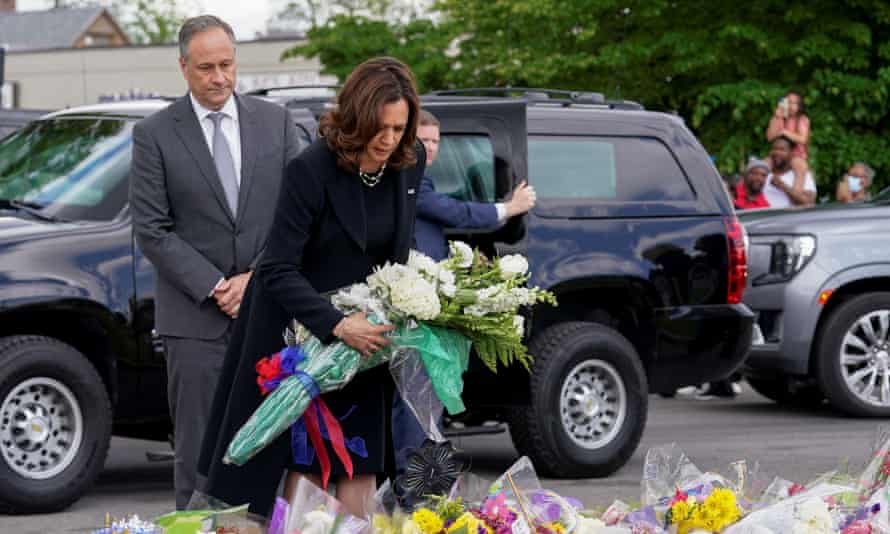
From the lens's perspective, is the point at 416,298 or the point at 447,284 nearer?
the point at 416,298

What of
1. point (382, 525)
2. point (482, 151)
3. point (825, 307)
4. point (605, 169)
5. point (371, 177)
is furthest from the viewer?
point (825, 307)

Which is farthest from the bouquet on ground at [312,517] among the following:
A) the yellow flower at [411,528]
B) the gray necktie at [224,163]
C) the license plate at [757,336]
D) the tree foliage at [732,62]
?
the tree foliage at [732,62]

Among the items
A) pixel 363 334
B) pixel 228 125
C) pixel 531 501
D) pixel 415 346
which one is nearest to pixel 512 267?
pixel 415 346

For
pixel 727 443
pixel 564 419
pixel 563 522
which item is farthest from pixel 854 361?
pixel 563 522

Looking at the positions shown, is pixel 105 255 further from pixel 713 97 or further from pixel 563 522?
pixel 713 97

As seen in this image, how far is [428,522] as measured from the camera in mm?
4352

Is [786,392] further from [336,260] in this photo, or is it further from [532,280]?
[336,260]

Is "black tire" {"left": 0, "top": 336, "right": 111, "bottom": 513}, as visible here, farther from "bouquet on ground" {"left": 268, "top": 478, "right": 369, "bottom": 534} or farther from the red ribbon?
"bouquet on ground" {"left": 268, "top": 478, "right": 369, "bottom": 534}

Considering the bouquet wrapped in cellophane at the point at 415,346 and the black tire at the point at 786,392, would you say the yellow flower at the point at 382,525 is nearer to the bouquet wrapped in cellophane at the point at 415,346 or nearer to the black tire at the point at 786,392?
the bouquet wrapped in cellophane at the point at 415,346

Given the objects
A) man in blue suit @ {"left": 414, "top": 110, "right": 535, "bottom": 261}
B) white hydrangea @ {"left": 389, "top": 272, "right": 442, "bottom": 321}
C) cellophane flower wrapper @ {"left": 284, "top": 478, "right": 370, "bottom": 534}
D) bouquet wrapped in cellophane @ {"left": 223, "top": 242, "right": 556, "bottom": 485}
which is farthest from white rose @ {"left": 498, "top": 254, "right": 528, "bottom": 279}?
man in blue suit @ {"left": 414, "top": 110, "right": 535, "bottom": 261}

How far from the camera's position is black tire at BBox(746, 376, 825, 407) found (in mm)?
13000

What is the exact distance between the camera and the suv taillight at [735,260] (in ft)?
31.8

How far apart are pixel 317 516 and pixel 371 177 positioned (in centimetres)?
118

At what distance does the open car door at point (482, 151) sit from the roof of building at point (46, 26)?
81316 mm
